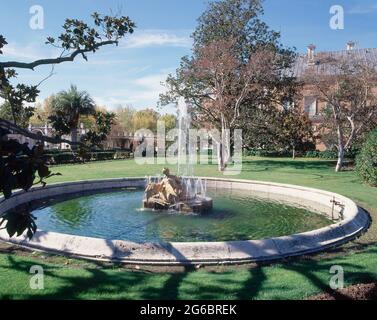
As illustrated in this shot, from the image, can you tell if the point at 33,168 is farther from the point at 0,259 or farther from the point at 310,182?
the point at 310,182

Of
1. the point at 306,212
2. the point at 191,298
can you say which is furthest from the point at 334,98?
the point at 191,298

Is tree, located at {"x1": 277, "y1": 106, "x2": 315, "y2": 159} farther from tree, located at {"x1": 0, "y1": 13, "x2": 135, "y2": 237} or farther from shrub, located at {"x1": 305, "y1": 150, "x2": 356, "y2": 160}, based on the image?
tree, located at {"x1": 0, "y1": 13, "x2": 135, "y2": 237}

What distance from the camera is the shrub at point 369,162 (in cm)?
1742

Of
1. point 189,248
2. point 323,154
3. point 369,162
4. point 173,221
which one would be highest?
point 369,162

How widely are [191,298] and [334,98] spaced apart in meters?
21.3

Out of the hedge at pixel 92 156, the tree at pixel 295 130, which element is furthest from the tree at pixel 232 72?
the hedge at pixel 92 156

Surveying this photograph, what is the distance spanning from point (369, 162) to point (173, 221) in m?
10.9

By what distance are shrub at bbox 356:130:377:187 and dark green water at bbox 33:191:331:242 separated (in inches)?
234

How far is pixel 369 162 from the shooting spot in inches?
695

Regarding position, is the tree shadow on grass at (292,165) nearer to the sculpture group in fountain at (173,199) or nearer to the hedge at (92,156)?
the hedge at (92,156)

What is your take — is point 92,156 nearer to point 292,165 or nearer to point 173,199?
point 292,165

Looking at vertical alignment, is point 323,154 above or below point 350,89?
below

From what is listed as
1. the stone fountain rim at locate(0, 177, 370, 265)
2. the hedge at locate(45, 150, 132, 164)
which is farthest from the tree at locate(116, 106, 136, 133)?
the stone fountain rim at locate(0, 177, 370, 265)

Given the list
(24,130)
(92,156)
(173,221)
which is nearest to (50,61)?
Result: (24,130)
